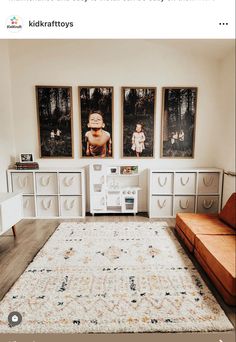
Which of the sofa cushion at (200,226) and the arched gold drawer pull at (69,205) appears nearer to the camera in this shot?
the sofa cushion at (200,226)

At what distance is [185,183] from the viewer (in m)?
3.12

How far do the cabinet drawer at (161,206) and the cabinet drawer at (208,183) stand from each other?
0.47 metres

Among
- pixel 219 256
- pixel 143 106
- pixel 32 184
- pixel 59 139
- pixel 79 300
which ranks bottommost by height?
pixel 79 300

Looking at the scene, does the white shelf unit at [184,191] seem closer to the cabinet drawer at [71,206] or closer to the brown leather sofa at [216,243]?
the brown leather sofa at [216,243]

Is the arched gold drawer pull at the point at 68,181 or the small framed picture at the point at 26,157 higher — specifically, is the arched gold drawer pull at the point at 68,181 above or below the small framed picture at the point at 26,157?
below

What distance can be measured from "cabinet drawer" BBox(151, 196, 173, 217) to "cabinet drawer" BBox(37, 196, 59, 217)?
56.3 inches

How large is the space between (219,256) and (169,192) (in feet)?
5.29

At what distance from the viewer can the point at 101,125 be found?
3.29m

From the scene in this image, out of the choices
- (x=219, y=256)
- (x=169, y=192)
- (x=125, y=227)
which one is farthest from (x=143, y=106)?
(x=219, y=256)

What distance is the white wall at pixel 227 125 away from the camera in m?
2.80

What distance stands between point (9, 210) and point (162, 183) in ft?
6.52

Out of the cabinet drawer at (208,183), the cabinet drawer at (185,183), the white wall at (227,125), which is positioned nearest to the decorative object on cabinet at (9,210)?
the cabinet drawer at (185,183)

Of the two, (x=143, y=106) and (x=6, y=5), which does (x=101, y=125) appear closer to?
(x=143, y=106)

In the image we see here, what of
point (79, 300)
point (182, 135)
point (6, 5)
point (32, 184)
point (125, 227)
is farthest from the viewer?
point (182, 135)
